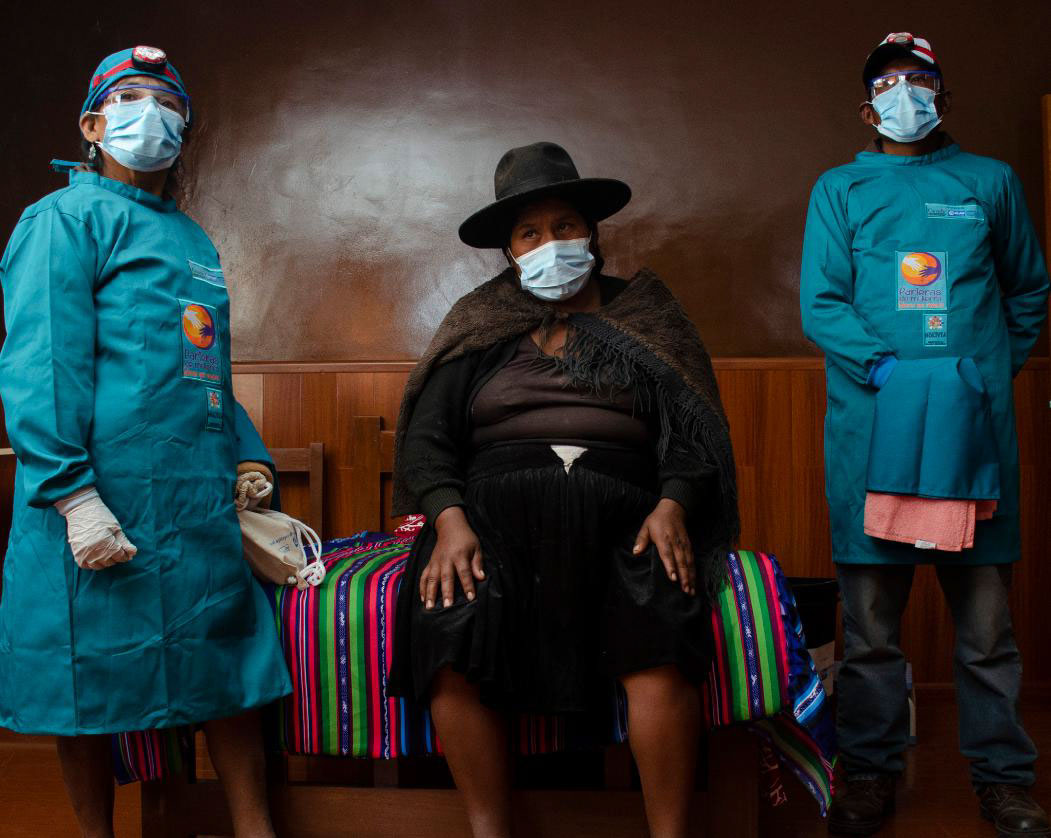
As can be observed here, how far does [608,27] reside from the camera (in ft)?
12.3

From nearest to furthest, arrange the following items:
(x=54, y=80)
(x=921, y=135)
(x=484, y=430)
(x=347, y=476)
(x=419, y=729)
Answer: (x=419, y=729) < (x=484, y=430) < (x=921, y=135) < (x=347, y=476) < (x=54, y=80)

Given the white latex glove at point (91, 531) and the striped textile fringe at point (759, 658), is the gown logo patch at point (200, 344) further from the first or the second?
the striped textile fringe at point (759, 658)

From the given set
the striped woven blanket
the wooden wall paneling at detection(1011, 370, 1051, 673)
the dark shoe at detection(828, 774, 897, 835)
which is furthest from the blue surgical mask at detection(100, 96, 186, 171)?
the wooden wall paneling at detection(1011, 370, 1051, 673)

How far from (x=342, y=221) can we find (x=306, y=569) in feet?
6.12

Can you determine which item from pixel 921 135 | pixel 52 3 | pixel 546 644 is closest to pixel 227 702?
pixel 546 644

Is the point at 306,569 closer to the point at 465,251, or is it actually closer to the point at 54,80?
the point at 465,251

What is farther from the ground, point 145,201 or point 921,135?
point 921,135

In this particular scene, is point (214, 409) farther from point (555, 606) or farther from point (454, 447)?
point (555, 606)

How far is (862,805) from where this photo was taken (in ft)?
7.70

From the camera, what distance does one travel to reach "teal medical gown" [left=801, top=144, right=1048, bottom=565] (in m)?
2.39

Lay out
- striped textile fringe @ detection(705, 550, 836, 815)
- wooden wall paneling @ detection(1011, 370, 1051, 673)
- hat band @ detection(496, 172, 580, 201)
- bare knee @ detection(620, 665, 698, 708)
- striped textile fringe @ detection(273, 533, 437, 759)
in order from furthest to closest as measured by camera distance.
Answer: wooden wall paneling @ detection(1011, 370, 1051, 673) < hat band @ detection(496, 172, 580, 201) < striped textile fringe @ detection(273, 533, 437, 759) < striped textile fringe @ detection(705, 550, 836, 815) < bare knee @ detection(620, 665, 698, 708)

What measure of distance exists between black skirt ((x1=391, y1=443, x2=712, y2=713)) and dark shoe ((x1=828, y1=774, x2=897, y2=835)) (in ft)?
2.21

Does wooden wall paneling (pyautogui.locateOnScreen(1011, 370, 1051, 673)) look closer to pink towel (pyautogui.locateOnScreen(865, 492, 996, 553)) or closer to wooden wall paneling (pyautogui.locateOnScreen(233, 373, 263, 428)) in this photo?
pink towel (pyautogui.locateOnScreen(865, 492, 996, 553))

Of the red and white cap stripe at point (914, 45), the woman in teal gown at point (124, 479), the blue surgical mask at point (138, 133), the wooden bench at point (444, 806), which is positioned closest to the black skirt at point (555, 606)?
the wooden bench at point (444, 806)
